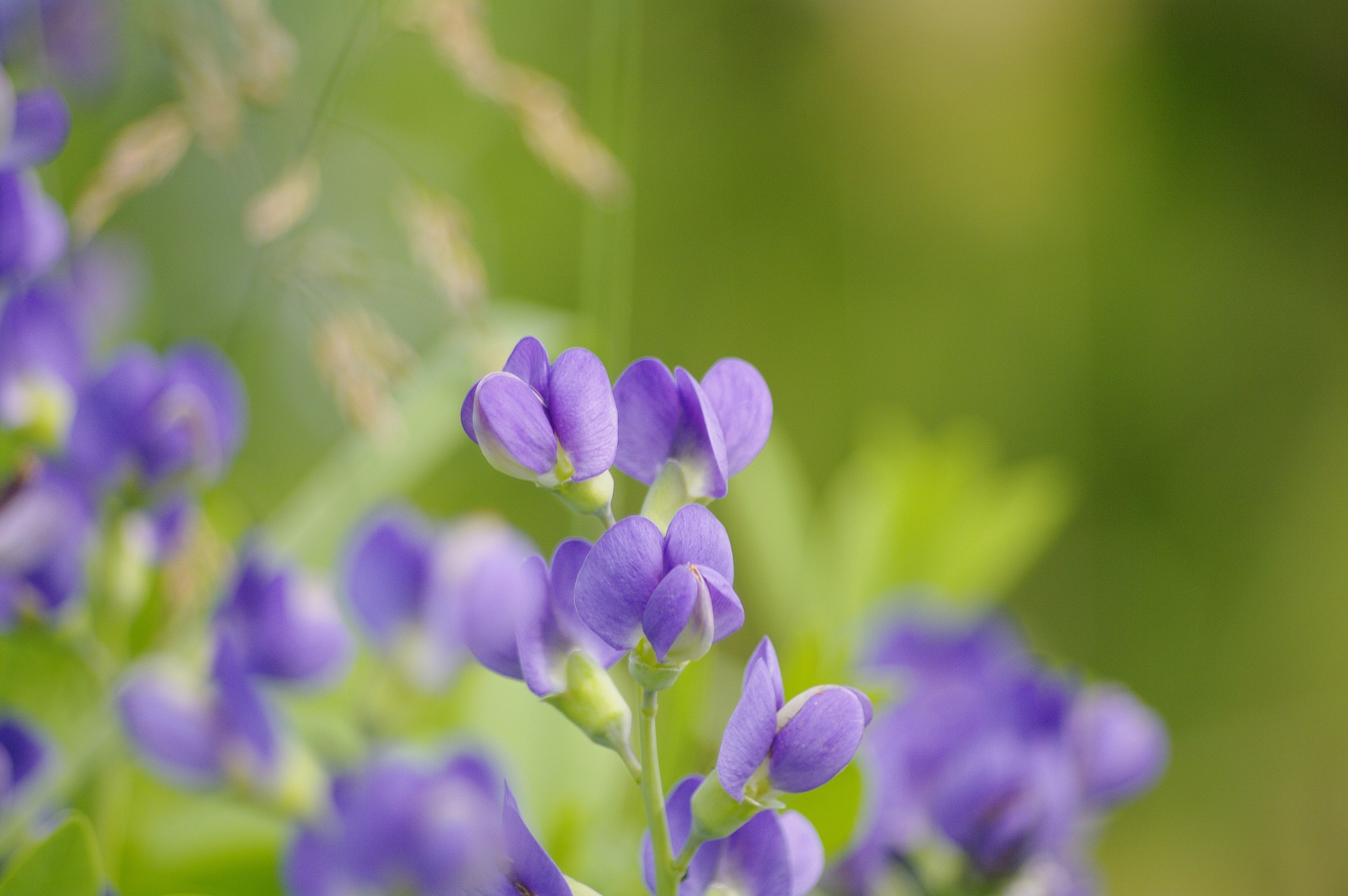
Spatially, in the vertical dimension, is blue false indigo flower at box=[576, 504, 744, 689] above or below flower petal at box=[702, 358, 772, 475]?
below

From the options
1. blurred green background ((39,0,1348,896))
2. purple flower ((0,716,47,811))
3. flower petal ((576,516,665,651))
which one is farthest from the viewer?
blurred green background ((39,0,1348,896))

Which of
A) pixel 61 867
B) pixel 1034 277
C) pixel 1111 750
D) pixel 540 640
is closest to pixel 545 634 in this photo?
pixel 540 640

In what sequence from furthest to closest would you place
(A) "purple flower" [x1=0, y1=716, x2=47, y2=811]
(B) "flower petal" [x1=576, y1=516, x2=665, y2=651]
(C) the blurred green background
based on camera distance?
(C) the blurred green background → (A) "purple flower" [x1=0, y1=716, x2=47, y2=811] → (B) "flower petal" [x1=576, y1=516, x2=665, y2=651]

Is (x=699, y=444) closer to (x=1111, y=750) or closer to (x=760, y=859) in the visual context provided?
(x=760, y=859)

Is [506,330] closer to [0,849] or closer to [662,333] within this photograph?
[0,849]

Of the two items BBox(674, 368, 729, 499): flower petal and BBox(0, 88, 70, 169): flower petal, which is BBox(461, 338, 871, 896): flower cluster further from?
Answer: BBox(0, 88, 70, 169): flower petal

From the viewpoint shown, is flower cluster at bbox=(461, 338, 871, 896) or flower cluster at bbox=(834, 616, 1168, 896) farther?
flower cluster at bbox=(834, 616, 1168, 896)

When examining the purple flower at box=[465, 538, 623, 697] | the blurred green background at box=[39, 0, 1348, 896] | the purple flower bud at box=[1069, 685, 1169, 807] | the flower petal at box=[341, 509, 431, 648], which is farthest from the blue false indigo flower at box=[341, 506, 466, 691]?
the blurred green background at box=[39, 0, 1348, 896]
